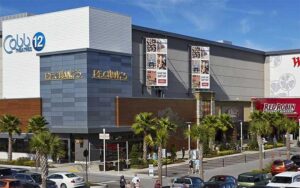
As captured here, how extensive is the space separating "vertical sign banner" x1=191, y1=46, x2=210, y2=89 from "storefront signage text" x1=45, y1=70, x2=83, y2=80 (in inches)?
1029

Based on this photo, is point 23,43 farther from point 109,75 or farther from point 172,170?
point 172,170

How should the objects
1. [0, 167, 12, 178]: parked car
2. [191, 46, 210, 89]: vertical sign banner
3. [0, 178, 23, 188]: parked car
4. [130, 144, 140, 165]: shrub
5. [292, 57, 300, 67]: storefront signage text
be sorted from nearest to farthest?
[0, 178, 23, 188]: parked car < [0, 167, 12, 178]: parked car < [130, 144, 140, 165]: shrub < [191, 46, 210, 89]: vertical sign banner < [292, 57, 300, 67]: storefront signage text

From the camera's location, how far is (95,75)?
214 feet

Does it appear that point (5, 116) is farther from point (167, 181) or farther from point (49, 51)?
point (167, 181)

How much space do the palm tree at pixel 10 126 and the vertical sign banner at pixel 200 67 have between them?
100 feet

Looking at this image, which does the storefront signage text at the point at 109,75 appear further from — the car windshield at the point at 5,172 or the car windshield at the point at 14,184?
the car windshield at the point at 14,184

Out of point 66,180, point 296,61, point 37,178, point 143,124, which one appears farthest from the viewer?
point 296,61

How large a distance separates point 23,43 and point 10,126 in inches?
494

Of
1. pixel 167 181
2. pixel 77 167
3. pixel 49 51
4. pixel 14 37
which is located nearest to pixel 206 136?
pixel 167 181

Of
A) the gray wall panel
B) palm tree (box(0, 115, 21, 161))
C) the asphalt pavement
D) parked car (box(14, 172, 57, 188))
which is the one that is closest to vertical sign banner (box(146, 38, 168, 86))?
the gray wall panel

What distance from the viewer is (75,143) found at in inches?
2571

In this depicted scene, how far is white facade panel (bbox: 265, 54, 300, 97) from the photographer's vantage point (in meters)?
106

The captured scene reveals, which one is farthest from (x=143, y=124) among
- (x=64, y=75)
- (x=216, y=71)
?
(x=216, y=71)

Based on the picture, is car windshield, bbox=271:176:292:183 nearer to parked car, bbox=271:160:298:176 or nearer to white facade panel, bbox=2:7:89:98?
parked car, bbox=271:160:298:176
